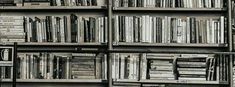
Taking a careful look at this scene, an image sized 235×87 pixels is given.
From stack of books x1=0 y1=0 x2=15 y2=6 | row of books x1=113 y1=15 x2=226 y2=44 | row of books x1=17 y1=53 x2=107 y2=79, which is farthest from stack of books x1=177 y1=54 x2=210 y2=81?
stack of books x1=0 y1=0 x2=15 y2=6

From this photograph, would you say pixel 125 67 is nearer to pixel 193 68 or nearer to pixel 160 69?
pixel 160 69

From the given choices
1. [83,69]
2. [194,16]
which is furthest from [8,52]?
[194,16]

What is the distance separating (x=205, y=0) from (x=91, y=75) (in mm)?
1016

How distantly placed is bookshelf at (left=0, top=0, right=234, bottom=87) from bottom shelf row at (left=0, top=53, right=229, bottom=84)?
2 centimetres

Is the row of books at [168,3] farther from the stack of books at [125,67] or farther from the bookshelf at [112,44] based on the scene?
the stack of books at [125,67]

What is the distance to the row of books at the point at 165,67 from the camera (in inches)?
103

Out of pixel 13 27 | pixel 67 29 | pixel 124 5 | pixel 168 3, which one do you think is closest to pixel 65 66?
pixel 67 29

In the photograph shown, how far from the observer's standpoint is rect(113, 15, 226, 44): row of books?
8.65ft

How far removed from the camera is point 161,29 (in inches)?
104

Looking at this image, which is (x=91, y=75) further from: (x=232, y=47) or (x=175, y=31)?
(x=232, y=47)

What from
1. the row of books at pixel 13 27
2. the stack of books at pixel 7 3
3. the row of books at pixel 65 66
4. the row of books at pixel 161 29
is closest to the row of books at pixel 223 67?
the row of books at pixel 161 29

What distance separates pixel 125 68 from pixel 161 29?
1.29 ft

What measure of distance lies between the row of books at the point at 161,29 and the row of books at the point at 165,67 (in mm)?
119

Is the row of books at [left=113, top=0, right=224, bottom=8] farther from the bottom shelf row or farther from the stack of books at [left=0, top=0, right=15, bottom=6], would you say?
the stack of books at [left=0, top=0, right=15, bottom=6]
